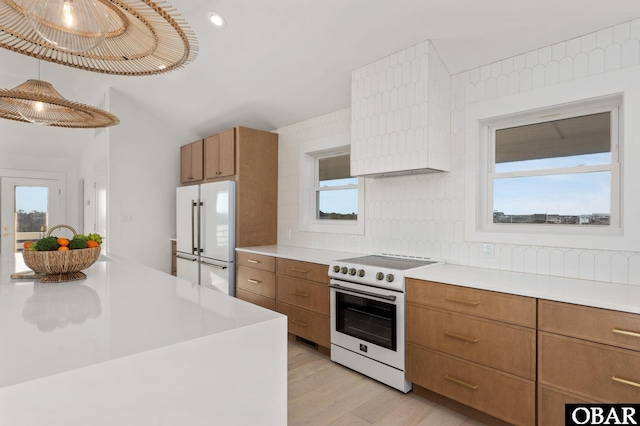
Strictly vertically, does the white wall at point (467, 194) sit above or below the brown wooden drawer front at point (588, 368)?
above

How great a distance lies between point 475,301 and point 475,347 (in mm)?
265

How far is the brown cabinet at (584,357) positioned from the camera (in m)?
1.53

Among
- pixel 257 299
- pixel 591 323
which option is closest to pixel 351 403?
pixel 591 323

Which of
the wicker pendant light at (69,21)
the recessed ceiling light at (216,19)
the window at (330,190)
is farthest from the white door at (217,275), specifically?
the wicker pendant light at (69,21)

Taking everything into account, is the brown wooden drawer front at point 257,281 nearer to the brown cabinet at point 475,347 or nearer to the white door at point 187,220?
the white door at point 187,220

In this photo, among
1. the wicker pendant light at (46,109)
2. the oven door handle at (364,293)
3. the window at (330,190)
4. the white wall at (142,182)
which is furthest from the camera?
the white wall at (142,182)

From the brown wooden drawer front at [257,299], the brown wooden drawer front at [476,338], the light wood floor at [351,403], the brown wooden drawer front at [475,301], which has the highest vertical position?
the brown wooden drawer front at [475,301]

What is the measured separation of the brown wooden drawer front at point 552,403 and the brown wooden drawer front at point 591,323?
0.30 meters

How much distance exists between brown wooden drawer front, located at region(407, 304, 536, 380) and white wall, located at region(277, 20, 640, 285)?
605mm

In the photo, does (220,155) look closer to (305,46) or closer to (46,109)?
(305,46)

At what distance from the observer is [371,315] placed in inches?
99.6

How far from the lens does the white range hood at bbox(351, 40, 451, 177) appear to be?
248cm

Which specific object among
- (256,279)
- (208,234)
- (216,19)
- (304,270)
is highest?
(216,19)

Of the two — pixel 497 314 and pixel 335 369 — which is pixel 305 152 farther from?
pixel 497 314
